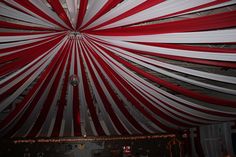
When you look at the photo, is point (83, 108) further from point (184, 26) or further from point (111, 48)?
point (184, 26)

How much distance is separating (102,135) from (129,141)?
1285 mm

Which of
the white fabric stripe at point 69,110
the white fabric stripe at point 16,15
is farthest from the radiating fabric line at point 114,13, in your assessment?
the white fabric stripe at point 69,110

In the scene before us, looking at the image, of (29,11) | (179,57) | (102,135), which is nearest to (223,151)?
→ (102,135)

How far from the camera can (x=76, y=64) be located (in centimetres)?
463

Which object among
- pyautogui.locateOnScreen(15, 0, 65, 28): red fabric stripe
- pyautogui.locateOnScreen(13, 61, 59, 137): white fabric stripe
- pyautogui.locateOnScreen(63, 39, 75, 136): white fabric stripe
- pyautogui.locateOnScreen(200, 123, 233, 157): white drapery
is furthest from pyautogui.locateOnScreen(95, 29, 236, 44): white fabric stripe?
pyautogui.locateOnScreen(200, 123, 233, 157): white drapery

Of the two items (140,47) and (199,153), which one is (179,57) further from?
(199,153)

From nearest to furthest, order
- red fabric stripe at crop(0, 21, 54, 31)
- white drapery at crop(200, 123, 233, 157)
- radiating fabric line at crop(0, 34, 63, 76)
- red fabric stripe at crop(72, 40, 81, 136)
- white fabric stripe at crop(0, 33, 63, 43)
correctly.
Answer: red fabric stripe at crop(0, 21, 54, 31), white fabric stripe at crop(0, 33, 63, 43), radiating fabric line at crop(0, 34, 63, 76), red fabric stripe at crop(72, 40, 81, 136), white drapery at crop(200, 123, 233, 157)

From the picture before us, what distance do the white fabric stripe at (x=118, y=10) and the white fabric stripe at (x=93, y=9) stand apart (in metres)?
0.11

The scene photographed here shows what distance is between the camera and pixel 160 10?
118 inches

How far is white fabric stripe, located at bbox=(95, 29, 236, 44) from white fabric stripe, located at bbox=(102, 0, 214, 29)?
0.25 m

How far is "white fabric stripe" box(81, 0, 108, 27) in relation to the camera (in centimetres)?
288

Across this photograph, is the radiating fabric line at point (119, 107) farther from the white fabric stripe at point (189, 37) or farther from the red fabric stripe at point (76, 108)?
the white fabric stripe at point (189, 37)

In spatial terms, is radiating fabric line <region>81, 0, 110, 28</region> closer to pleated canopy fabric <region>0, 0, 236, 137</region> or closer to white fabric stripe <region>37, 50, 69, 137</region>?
pleated canopy fabric <region>0, 0, 236, 137</region>

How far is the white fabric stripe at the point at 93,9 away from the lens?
288 centimetres
